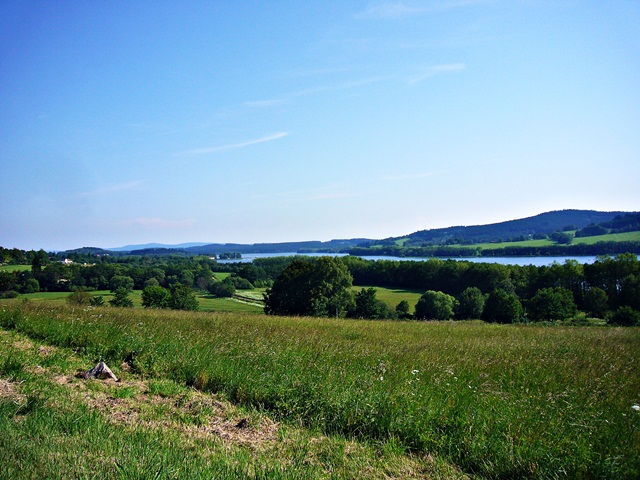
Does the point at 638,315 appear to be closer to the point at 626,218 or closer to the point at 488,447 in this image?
the point at 488,447

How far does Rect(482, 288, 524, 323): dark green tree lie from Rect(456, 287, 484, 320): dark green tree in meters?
5.77

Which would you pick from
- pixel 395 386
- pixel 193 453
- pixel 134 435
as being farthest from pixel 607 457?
pixel 134 435

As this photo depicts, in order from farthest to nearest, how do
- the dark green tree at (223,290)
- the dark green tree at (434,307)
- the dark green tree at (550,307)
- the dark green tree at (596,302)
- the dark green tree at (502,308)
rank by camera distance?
the dark green tree at (223,290), the dark green tree at (434,307), the dark green tree at (596,302), the dark green tree at (502,308), the dark green tree at (550,307)

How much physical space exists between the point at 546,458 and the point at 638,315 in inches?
1591

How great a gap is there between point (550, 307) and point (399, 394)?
160ft

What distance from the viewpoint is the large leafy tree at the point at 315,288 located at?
132 ft

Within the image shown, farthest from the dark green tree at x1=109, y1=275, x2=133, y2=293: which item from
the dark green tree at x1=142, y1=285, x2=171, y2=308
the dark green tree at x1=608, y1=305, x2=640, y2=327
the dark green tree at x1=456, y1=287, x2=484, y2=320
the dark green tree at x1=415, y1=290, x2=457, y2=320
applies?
the dark green tree at x1=608, y1=305, x2=640, y2=327

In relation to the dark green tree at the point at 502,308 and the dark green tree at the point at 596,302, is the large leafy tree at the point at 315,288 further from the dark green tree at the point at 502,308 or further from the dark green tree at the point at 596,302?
→ the dark green tree at the point at 596,302

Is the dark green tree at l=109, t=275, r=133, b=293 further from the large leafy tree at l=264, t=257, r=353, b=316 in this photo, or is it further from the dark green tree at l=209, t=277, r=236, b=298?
the large leafy tree at l=264, t=257, r=353, b=316

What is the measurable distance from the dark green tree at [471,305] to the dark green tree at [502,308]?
5774 millimetres

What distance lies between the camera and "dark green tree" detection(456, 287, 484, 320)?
5844 centimetres

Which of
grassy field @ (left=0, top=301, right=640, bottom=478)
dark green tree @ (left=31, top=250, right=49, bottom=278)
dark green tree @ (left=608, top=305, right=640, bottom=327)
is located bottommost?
dark green tree @ (left=608, top=305, right=640, bottom=327)

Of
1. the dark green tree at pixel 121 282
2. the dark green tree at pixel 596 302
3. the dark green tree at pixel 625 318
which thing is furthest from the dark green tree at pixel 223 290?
the dark green tree at pixel 625 318

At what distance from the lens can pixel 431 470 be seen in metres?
4.44
